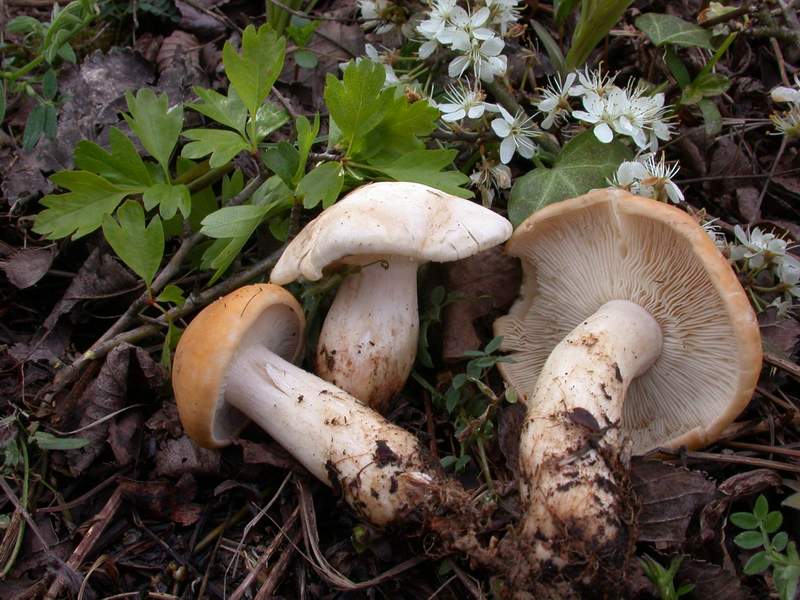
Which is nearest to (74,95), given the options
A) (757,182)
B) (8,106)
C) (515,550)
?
(8,106)

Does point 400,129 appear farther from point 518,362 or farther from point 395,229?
point 518,362

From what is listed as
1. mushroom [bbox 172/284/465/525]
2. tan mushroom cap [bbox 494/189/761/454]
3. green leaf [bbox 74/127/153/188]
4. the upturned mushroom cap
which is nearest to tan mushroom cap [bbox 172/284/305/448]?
mushroom [bbox 172/284/465/525]

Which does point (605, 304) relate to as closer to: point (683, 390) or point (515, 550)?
point (683, 390)

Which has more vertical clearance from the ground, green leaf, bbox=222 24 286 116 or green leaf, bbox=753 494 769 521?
green leaf, bbox=222 24 286 116

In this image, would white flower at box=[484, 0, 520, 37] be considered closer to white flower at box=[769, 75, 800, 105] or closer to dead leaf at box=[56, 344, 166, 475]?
white flower at box=[769, 75, 800, 105]

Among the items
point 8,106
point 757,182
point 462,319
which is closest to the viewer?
point 462,319

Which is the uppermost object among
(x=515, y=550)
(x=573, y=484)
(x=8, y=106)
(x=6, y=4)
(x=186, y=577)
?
(x=6, y=4)
